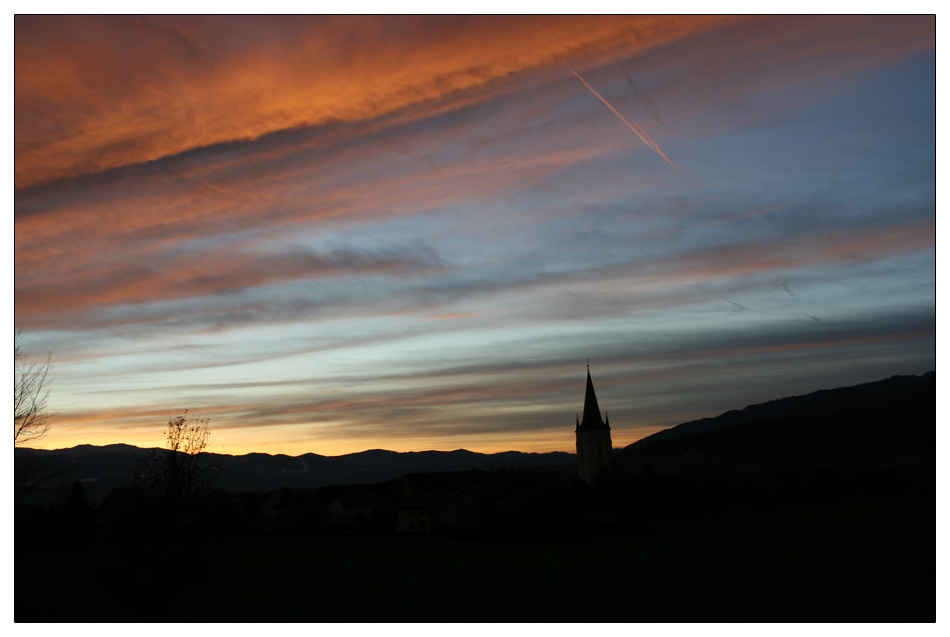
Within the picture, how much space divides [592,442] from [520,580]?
13935 centimetres

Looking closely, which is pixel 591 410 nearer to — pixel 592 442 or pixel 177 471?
pixel 592 442

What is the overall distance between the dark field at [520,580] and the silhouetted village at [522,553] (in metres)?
0.13

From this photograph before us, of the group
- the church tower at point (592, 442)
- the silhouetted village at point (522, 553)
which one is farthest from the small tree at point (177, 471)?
the church tower at point (592, 442)

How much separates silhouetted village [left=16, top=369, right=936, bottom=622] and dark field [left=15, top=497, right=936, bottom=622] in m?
0.13

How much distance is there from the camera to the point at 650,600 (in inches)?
1227

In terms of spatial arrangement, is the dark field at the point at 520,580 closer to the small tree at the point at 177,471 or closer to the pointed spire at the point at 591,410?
the small tree at the point at 177,471

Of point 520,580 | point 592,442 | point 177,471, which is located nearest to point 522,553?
point 520,580

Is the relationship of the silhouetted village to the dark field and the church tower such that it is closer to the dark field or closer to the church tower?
the dark field

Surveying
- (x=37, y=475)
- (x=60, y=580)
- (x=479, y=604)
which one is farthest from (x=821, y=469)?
(x=37, y=475)

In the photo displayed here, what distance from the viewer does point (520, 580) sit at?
3891 centimetres

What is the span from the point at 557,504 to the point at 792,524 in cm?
2688

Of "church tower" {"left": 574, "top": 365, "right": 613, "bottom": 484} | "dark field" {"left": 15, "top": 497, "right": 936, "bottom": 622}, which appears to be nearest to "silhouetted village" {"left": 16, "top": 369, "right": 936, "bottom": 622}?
"dark field" {"left": 15, "top": 497, "right": 936, "bottom": 622}

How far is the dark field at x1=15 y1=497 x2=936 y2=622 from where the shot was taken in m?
24.1

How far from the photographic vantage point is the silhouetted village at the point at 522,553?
2364cm
